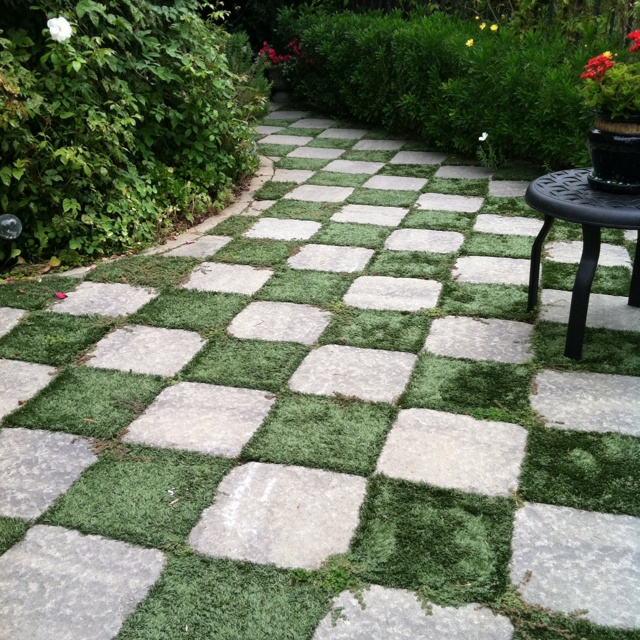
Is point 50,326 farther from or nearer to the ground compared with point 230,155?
nearer to the ground

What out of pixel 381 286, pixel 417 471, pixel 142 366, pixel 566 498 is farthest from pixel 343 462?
pixel 381 286

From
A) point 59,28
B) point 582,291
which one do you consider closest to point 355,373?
point 582,291

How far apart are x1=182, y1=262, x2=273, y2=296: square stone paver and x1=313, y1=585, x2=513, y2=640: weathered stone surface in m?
1.89

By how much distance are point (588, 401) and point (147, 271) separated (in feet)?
7.00

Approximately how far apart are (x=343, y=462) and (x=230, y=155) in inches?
116

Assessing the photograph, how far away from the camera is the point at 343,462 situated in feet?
7.32

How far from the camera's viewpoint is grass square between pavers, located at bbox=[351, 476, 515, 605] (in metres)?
1.79

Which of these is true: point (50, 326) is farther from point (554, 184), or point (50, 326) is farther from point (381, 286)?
point (554, 184)

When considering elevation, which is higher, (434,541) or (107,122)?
(107,122)

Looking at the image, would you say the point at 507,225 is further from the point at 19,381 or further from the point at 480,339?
the point at 19,381

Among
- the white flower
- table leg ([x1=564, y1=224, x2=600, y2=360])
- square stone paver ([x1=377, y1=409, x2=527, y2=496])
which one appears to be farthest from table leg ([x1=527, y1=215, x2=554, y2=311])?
the white flower

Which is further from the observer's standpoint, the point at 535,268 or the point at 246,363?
the point at 535,268

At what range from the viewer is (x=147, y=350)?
2934 millimetres

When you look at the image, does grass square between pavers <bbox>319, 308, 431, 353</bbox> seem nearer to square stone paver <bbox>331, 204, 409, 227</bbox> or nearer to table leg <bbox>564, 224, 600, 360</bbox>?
table leg <bbox>564, 224, 600, 360</bbox>
